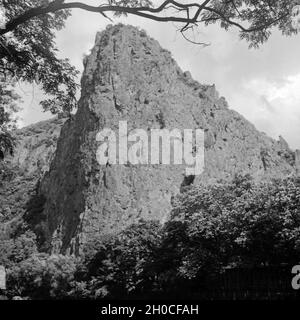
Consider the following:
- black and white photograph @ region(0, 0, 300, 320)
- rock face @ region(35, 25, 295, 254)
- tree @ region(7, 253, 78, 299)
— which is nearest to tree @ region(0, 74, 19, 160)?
black and white photograph @ region(0, 0, 300, 320)

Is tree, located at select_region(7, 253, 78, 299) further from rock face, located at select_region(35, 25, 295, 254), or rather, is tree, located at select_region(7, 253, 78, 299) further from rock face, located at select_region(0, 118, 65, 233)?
rock face, located at select_region(0, 118, 65, 233)

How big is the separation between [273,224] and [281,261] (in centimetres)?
305

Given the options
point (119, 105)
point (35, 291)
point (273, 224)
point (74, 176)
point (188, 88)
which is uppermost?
point (188, 88)

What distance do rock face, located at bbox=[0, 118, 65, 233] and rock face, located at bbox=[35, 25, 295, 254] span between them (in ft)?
31.4

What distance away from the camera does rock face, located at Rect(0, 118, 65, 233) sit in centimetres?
10712

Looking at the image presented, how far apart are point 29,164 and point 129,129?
65385mm

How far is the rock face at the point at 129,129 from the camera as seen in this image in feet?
240

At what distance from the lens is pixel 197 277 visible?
4116 centimetres

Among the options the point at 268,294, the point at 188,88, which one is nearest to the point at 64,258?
the point at 268,294

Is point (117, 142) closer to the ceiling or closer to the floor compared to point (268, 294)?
closer to the ceiling

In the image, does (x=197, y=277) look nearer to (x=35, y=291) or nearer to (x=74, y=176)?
(x=35, y=291)

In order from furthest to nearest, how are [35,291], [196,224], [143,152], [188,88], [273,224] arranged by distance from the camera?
[188,88]
[143,152]
[35,291]
[196,224]
[273,224]

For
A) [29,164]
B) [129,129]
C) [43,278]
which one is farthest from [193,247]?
[29,164]
